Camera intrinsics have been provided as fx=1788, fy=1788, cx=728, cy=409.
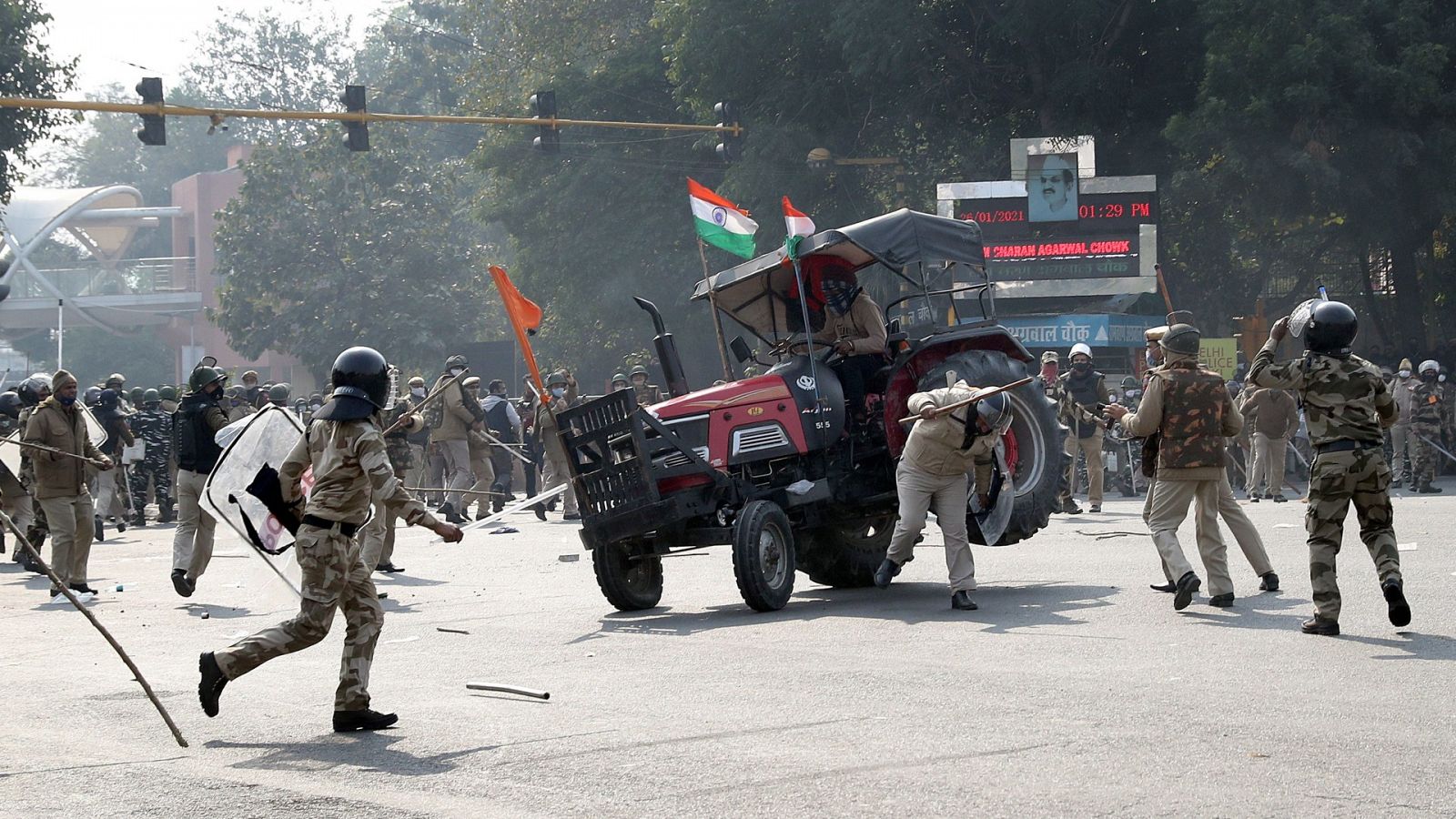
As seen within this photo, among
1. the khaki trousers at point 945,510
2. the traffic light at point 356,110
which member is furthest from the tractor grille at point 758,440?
the traffic light at point 356,110

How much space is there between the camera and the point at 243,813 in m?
6.00

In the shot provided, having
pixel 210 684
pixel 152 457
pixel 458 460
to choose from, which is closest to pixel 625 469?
pixel 210 684

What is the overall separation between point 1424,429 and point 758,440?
46.3 ft

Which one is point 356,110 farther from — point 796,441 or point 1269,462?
point 796,441

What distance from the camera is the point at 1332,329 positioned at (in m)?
9.66

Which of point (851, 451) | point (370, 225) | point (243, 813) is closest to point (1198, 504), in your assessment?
point (851, 451)

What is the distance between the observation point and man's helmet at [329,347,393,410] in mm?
7910

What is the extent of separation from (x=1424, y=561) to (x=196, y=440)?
9.46 metres

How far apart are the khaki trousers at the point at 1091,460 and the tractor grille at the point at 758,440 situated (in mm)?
9223

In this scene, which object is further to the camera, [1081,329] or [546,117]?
[1081,329]

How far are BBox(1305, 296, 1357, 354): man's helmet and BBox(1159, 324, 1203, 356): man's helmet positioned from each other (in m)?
1.28

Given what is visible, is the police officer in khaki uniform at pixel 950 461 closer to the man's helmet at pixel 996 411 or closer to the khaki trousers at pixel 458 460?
the man's helmet at pixel 996 411

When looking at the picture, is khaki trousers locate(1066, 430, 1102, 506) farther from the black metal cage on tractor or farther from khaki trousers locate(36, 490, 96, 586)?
khaki trousers locate(36, 490, 96, 586)

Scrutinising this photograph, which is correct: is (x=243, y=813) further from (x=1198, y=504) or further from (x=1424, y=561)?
(x=1424, y=561)
